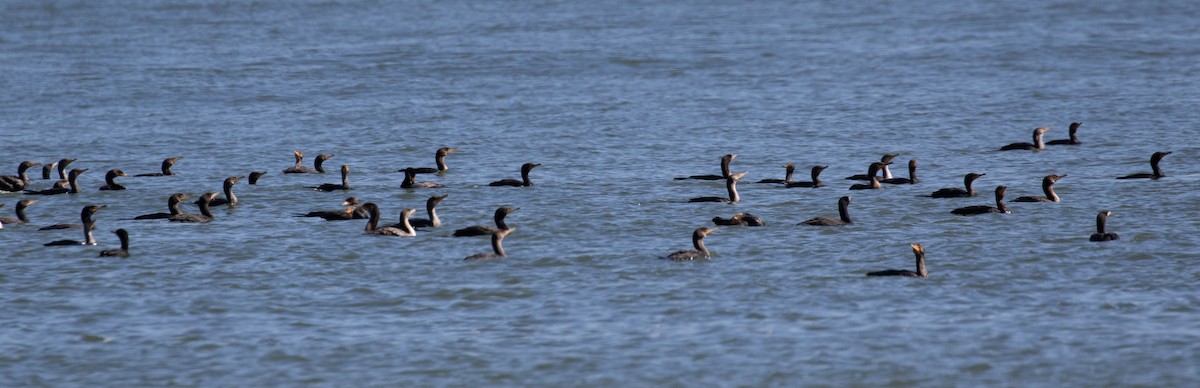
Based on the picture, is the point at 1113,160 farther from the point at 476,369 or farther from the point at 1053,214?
the point at 476,369

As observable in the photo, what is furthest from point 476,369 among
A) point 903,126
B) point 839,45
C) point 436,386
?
point 839,45

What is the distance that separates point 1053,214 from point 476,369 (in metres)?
10.9

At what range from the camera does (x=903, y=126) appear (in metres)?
34.4

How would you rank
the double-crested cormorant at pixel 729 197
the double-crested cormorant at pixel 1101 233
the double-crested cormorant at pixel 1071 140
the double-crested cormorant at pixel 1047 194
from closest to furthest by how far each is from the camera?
the double-crested cormorant at pixel 1101 233, the double-crested cormorant at pixel 1047 194, the double-crested cormorant at pixel 729 197, the double-crested cormorant at pixel 1071 140

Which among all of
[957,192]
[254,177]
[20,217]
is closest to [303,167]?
[254,177]

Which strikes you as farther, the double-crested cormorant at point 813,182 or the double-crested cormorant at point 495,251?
the double-crested cormorant at point 813,182

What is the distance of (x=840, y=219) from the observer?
71.7 ft

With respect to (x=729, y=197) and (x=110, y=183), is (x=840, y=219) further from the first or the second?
(x=110, y=183)

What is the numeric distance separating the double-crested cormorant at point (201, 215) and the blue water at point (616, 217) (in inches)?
10.0

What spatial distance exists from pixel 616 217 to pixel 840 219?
3.22m

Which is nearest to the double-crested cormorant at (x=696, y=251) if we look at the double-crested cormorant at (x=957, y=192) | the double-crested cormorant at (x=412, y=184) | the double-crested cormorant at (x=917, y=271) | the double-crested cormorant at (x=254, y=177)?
the double-crested cormorant at (x=917, y=271)

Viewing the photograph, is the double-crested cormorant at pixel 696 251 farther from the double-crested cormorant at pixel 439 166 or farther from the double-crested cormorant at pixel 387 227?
the double-crested cormorant at pixel 439 166

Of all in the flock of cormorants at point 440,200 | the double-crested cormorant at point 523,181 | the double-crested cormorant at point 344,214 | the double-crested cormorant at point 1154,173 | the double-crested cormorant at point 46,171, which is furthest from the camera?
the double-crested cormorant at point 46,171

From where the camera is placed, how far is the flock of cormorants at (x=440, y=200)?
65.2 feet
